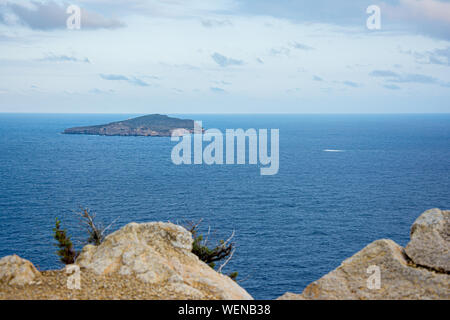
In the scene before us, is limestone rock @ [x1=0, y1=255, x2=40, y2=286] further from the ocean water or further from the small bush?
the ocean water

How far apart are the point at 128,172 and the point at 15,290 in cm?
11826

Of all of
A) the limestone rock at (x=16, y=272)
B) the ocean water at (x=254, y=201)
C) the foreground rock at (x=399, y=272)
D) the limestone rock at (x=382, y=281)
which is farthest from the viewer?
the ocean water at (x=254, y=201)

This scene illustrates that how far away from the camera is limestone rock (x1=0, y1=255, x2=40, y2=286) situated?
1648 centimetres

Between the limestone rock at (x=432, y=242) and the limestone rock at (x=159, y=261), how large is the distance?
Answer: 7.70 metres

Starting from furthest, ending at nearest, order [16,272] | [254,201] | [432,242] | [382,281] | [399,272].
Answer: [254,201]
[432,242]
[399,272]
[382,281]
[16,272]

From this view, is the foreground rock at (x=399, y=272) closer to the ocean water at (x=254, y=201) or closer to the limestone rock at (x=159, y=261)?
the limestone rock at (x=159, y=261)

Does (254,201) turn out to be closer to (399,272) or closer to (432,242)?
(432,242)

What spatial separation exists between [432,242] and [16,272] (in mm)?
17634

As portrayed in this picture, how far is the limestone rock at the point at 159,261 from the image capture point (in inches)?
661

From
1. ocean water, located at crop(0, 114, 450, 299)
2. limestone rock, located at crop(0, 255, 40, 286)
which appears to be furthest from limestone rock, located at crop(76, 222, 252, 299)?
ocean water, located at crop(0, 114, 450, 299)

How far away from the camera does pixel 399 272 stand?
17.8 metres

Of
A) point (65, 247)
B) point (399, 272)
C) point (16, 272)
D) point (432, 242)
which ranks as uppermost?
point (432, 242)

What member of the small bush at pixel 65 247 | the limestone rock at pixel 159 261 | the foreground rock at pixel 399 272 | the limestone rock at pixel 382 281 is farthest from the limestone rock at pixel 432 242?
the small bush at pixel 65 247

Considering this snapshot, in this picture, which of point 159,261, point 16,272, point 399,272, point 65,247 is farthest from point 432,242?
point 65,247
